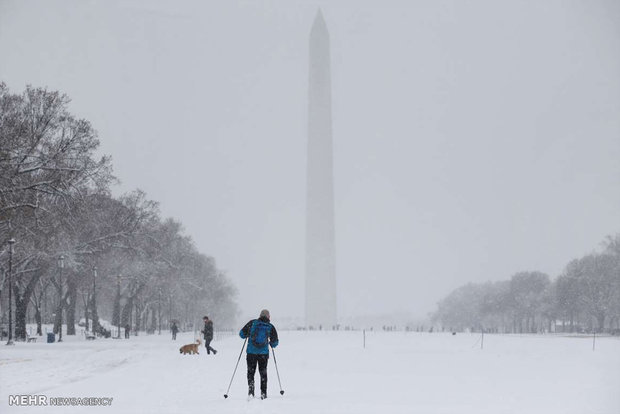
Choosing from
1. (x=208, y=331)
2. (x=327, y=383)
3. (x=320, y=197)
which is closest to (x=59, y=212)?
(x=208, y=331)

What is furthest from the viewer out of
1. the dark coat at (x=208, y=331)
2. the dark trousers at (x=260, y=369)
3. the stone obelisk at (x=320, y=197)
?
the stone obelisk at (x=320, y=197)

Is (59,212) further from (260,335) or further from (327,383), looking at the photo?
(260,335)

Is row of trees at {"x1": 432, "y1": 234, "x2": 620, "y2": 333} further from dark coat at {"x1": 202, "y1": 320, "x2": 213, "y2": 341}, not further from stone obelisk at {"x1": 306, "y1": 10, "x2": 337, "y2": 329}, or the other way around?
dark coat at {"x1": 202, "y1": 320, "x2": 213, "y2": 341}

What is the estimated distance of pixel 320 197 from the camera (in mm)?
79250

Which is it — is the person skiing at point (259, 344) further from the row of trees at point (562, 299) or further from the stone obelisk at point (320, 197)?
the row of trees at point (562, 299)

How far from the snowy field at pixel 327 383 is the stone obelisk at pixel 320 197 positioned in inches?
1796

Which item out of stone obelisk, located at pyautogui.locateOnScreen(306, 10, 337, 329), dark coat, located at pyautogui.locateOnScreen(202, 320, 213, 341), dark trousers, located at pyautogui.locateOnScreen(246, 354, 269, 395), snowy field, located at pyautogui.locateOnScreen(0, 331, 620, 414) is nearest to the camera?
snowy field, located at pyautogui.locateOnScreen(0, 331, 620, 414)

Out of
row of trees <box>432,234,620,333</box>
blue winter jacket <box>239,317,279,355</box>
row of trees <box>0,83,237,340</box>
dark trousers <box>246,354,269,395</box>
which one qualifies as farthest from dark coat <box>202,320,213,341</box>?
row of trees <box>432,234,620,333</box>

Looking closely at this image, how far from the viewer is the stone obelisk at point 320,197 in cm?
7506

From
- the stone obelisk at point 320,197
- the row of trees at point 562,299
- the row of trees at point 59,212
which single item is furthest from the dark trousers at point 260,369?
the row of trees at point 562,299

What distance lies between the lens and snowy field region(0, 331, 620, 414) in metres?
12.7

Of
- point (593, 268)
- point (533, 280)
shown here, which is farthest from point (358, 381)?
point (533, 280)

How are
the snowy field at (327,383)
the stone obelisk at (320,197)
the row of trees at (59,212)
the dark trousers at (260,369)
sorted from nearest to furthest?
the snowy field at (327,383)
the dark trousers at (260,369)
the row of trees at (59,212)
the stone obelisk at (320,197)

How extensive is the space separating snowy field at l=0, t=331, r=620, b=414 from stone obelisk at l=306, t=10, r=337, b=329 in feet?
150
